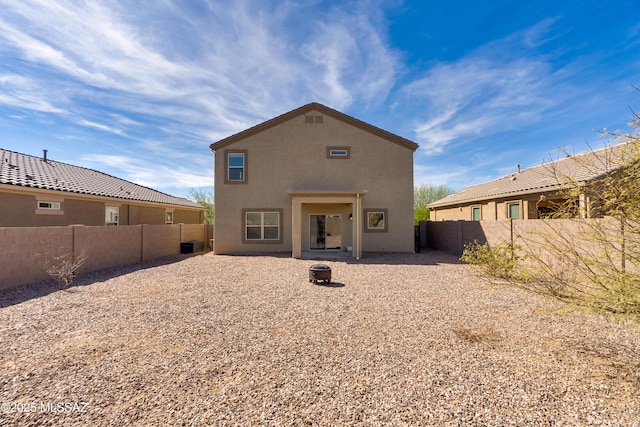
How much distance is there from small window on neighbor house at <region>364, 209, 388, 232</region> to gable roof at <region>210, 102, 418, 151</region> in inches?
162

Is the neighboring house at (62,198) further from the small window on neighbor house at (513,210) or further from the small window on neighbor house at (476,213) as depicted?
the small window on neighbor house at (513,210)

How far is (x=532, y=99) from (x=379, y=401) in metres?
15.3

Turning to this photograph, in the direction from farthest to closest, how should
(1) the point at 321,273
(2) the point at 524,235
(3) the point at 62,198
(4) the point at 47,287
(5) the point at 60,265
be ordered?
1. (3) the point at 62,198
2. (2) the point at 524,235
3. (5) the point at 60,265
4. (1) the point at 321,273
5. (4) the point at 47,287

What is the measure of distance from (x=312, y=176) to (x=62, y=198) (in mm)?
12270

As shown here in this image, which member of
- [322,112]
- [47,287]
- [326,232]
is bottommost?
[47,287]

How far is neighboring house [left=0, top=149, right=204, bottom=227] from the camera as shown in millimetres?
10406


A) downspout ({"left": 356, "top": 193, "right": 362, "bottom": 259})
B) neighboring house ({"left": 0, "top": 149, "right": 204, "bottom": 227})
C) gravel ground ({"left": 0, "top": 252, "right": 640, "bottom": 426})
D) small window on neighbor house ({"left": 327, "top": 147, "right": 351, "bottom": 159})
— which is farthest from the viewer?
small window on neighbor house ({"left": 327, "top": 147, "right": 351, "bottom": 159})

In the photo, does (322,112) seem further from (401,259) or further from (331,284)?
(331,284)

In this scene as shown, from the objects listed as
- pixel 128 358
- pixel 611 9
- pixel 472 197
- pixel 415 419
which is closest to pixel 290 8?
pixel 611 9

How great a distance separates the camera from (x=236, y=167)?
14.3 meters

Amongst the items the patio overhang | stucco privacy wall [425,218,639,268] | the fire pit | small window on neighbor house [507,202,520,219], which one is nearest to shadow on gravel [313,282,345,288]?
the fire pit

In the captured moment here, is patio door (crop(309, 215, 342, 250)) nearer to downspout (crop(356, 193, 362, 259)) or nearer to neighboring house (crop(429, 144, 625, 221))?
downspout (crop(356, 193, 362, 259))

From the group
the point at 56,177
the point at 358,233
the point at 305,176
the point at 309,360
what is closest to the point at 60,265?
the point at 56,177

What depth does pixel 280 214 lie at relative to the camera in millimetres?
14266
